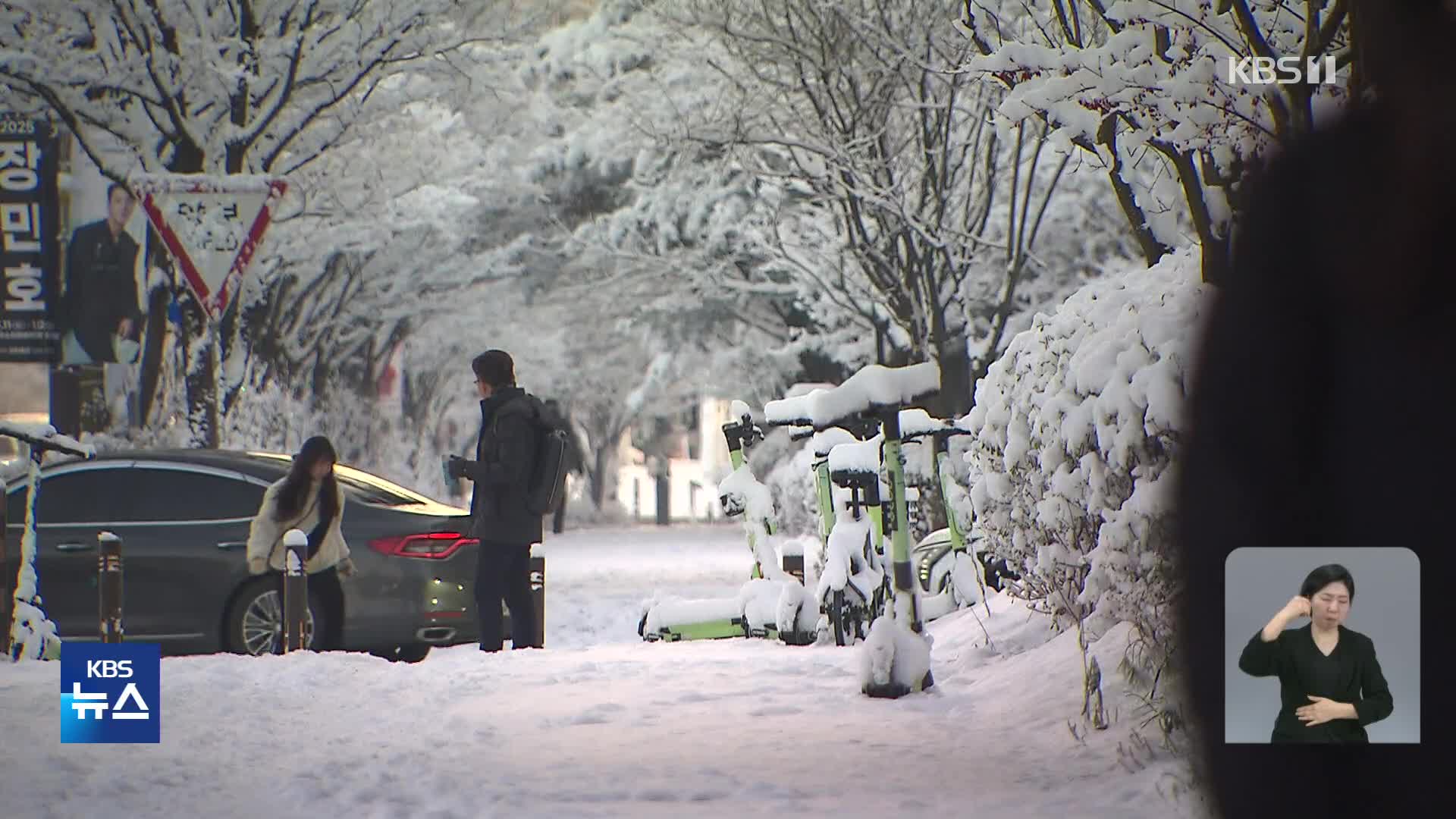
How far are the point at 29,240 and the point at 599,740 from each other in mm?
14834

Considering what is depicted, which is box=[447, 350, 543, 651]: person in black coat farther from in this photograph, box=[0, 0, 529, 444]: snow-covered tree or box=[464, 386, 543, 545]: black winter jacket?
box=[0, 0, 529, 444]: snow-covered tree

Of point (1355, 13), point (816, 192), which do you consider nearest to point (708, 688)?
point (1355, 13)

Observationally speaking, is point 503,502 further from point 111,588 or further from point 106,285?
point 106,285

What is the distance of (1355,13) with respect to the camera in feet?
21.0

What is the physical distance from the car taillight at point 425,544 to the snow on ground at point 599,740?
1360mm

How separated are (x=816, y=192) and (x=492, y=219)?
14.8 metres

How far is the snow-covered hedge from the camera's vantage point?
6.15m

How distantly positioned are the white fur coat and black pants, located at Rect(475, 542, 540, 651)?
2.47ft

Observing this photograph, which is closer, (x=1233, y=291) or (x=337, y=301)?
(x=1233, y=291)

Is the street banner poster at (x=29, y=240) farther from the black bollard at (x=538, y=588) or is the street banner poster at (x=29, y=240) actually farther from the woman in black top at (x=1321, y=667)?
the woman in black top at (x=1321, y=667)

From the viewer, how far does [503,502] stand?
10.4 meters

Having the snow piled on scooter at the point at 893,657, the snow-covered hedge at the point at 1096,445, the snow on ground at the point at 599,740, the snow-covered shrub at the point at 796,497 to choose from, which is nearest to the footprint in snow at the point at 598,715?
the snow on ground at the point at 599,740

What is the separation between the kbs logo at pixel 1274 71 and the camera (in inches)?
274

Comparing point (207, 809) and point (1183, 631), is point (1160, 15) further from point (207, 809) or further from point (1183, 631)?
point (207, 809)
